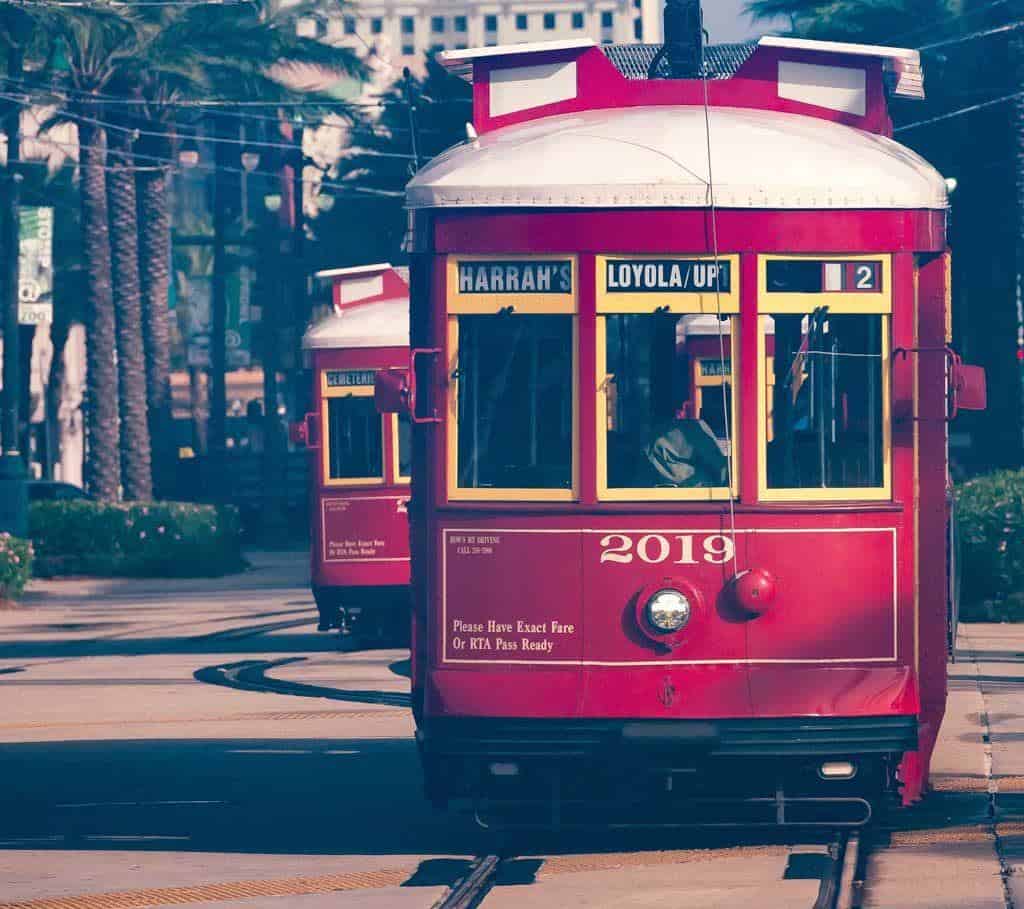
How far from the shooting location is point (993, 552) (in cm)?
2225

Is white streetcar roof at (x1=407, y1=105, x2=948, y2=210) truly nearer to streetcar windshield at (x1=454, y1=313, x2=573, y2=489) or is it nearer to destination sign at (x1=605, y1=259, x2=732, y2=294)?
destination sign at (x1=605, y1=259, x2=732, y2=294)

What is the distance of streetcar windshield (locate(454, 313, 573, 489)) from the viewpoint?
8.66 meters

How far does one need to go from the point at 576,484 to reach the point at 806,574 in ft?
3.17

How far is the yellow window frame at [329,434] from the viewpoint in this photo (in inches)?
762

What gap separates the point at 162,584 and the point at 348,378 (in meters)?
13.9

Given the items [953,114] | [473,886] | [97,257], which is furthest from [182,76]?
[473,886]

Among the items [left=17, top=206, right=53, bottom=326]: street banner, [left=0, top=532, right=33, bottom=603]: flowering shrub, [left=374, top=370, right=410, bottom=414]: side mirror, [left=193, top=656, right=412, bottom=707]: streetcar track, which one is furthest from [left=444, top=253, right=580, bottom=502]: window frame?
[left=17, top=206, right=53, bottom=326]: street banner

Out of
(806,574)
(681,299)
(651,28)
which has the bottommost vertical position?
(806,574)

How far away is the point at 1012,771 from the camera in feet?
36.9

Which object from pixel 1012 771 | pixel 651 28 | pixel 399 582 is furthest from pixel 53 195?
pixel 651 28

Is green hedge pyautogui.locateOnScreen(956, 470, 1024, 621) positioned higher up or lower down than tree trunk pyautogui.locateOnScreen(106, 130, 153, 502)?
lower down

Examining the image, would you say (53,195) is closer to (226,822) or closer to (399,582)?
(399,582)

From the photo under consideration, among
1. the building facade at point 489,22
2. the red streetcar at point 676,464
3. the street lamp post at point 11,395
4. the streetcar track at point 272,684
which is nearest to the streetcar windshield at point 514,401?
the red streetcar at point 676,464

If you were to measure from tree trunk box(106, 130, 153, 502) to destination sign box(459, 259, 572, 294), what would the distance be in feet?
91.1
